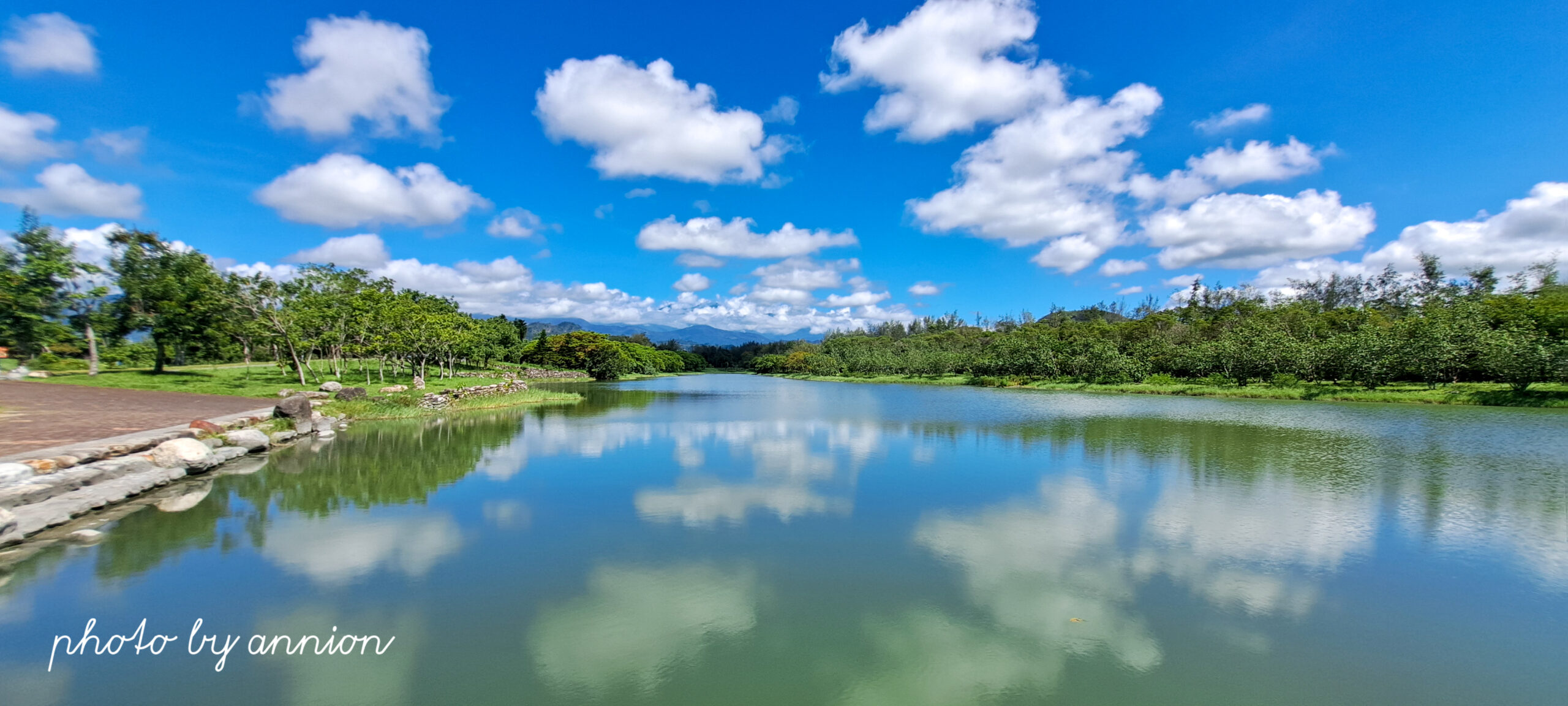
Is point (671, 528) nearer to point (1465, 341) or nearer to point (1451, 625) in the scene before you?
point (1451, 625)

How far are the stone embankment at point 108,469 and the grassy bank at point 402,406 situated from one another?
18.4ft

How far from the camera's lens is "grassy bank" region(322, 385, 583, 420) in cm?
2144

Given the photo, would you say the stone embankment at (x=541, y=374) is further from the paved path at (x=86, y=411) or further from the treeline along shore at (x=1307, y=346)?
the treeline along shore at (x=1307, y=346)

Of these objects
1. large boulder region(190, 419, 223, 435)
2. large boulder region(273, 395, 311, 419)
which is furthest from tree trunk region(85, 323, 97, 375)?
large boulder region(190, 419, 223, 435)

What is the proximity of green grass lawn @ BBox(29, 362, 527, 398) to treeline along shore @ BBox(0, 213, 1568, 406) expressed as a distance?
859 mm

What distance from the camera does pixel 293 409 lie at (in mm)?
17312

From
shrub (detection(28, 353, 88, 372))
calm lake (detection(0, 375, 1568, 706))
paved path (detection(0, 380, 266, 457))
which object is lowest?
calm lake (detection(0, 375, 1568, 706))

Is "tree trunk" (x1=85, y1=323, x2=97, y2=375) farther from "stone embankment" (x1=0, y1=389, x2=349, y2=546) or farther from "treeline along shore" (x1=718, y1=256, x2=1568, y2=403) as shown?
"treeline along shore" (x1=718, y1=256, x2=1568, y2=403)

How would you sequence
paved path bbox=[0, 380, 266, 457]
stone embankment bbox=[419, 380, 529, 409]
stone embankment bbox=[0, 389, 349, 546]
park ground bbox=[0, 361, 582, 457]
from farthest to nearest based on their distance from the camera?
stone embankment bbox=[419, 380, 529, 409], park ground bbox=[0, 361, 582, 457], paved path bbox=[0, 380, 266, 457], stone embankment bbox=[0, 389, 349, 546]

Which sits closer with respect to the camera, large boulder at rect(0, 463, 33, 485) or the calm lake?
the calm lake

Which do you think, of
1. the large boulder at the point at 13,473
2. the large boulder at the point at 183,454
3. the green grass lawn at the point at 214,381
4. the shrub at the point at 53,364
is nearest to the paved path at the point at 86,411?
the green grass lawn at the point at 214,381

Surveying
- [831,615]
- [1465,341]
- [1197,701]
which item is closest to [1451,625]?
[1197,701]

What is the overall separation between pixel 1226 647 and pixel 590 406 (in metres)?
29.7

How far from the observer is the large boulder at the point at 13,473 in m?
8.47
